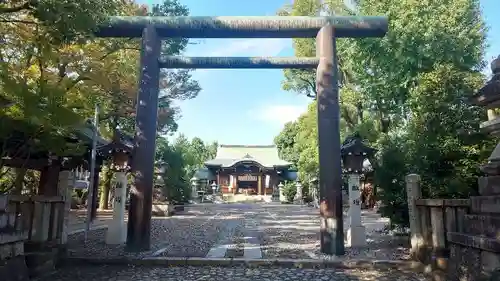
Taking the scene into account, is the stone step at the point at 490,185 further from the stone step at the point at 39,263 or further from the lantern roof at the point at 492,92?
the stone step at the point at 39,263

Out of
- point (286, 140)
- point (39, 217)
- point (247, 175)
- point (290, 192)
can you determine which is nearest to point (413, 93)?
point (39, 217)

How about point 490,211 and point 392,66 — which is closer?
point 490,211

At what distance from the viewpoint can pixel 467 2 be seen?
55.1 ft

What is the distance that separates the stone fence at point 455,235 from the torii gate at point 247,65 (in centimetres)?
162

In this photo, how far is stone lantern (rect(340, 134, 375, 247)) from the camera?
9.80 m

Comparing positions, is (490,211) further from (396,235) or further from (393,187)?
(396,235)

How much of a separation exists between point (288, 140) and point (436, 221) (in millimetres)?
52826

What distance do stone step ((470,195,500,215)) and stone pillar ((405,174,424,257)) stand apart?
6.18ft

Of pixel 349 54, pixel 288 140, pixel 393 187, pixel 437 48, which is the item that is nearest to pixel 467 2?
pixel 437 48

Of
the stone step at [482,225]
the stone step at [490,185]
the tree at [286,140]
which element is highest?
the tree at [286,140]

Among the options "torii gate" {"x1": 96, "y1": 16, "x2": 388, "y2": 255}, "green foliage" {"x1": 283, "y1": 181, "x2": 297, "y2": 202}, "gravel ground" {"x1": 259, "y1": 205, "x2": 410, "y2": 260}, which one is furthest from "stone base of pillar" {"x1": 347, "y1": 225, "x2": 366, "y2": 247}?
"green foliage" {"x1": 283, "y1": 181, "x2": 297, "y2": 202}

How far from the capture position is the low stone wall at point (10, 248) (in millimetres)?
5414

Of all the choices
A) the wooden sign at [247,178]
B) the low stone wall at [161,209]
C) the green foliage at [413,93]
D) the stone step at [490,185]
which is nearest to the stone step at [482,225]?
the stone step at [490,185]

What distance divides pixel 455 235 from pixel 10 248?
22.7ft
